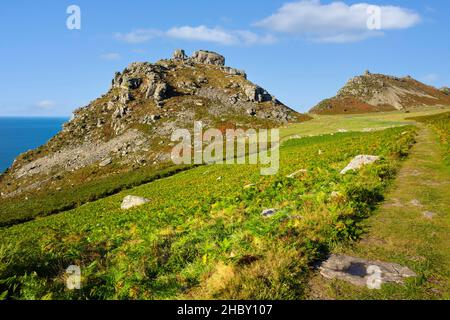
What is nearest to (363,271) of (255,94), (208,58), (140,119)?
(140,119)

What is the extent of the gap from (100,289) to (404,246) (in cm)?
920

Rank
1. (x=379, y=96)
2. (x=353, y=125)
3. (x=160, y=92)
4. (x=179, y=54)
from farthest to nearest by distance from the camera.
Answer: (x=179, y=54) < (x=379, y=96) < (x=160, y=92) < (x=353, y=125)

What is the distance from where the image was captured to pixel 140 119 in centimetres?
11256

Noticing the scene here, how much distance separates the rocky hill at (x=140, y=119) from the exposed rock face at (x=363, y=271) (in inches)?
2808

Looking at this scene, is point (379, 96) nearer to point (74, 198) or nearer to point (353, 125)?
point (353, 125)

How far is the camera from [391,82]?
7490 inches

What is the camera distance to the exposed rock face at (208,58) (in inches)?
6722

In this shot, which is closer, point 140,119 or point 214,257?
point 214,257

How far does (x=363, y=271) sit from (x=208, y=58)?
16946 centimetres

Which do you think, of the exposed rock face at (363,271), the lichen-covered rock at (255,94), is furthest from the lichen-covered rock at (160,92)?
the exposed rock face at (363,271)

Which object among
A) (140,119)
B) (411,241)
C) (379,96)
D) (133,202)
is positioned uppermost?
(379,96)

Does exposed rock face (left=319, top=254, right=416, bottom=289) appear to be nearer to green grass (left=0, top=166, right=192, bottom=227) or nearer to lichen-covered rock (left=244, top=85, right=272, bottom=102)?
green grass (left=0, top=166, right=192, bottom=227)

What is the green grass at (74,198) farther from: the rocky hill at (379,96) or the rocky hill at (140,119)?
the rocky hill at (379,96)

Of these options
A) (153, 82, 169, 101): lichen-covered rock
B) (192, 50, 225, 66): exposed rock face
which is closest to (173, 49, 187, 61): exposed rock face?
(192, 50, 225, 66): exposed rock face
